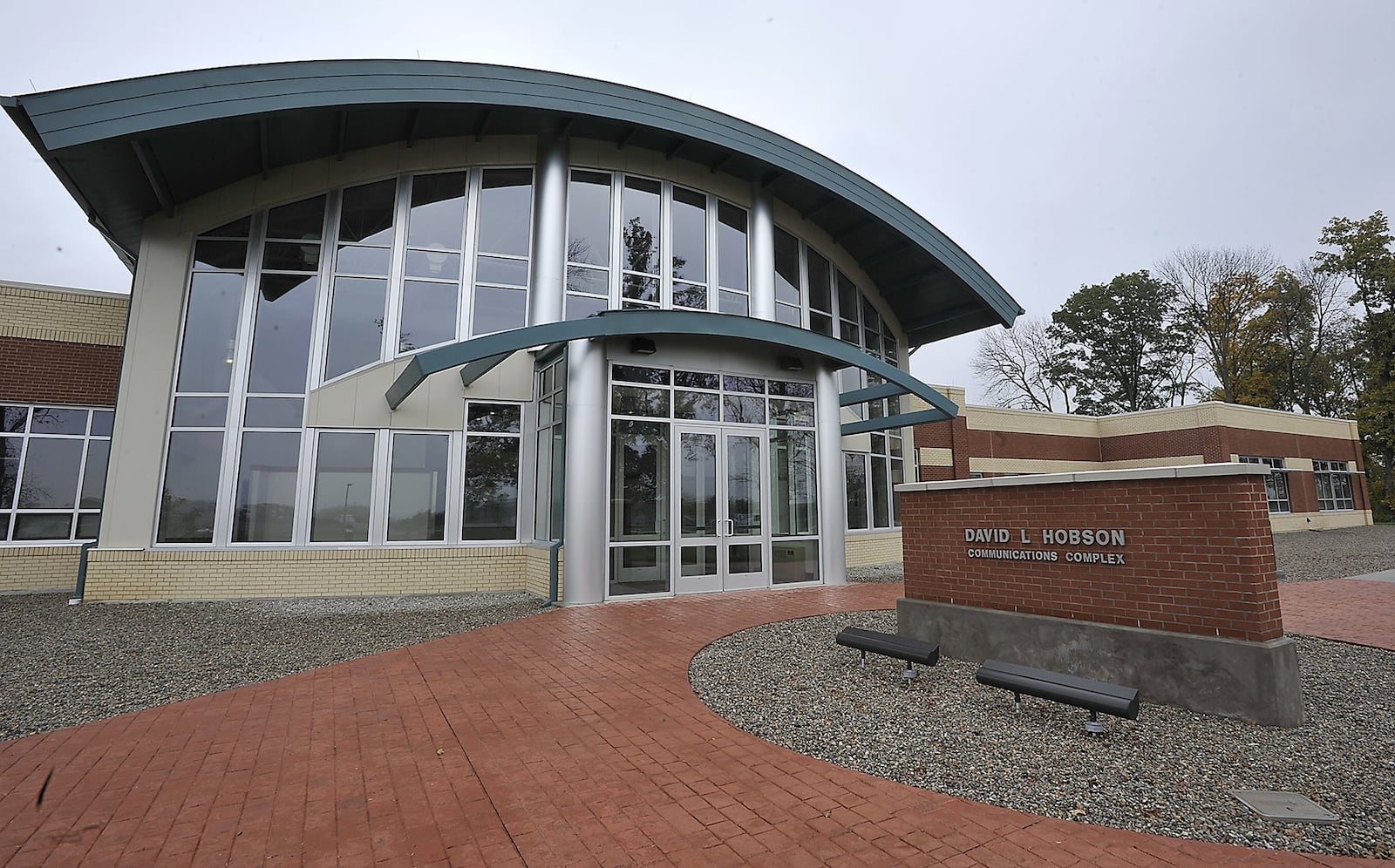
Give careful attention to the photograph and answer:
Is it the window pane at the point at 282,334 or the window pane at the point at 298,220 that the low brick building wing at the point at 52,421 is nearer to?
the window pane at the point at 282,334

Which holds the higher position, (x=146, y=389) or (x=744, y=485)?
(x=146, y=389)

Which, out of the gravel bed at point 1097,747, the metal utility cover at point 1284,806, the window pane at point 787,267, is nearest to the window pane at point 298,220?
the window pane at point 787,267

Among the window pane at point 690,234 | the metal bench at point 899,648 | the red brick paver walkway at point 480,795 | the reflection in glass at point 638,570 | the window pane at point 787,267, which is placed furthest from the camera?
the window pane at point 787,267

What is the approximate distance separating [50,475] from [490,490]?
30.0 feet

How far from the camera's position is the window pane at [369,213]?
12188 millimetres

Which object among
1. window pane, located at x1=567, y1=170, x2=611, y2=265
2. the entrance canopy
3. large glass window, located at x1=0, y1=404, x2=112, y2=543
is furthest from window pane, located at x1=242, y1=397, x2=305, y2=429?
window pane, located at x1=567, y1=170, x2=611, y2=265

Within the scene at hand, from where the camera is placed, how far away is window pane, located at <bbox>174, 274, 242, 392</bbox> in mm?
11336

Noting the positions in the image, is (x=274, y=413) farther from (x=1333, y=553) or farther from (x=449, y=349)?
(x=1333, y=553)

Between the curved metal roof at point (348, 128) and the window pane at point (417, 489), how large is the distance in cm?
546

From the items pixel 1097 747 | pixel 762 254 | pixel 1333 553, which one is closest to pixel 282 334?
pixel 762 254

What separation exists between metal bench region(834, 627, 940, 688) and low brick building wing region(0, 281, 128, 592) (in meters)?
14.3

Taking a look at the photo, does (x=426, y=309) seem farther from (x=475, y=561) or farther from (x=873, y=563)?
(x=873, y=563)

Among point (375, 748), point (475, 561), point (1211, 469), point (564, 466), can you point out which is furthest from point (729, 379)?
point (375, 748)

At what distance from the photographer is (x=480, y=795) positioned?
12.1ft
